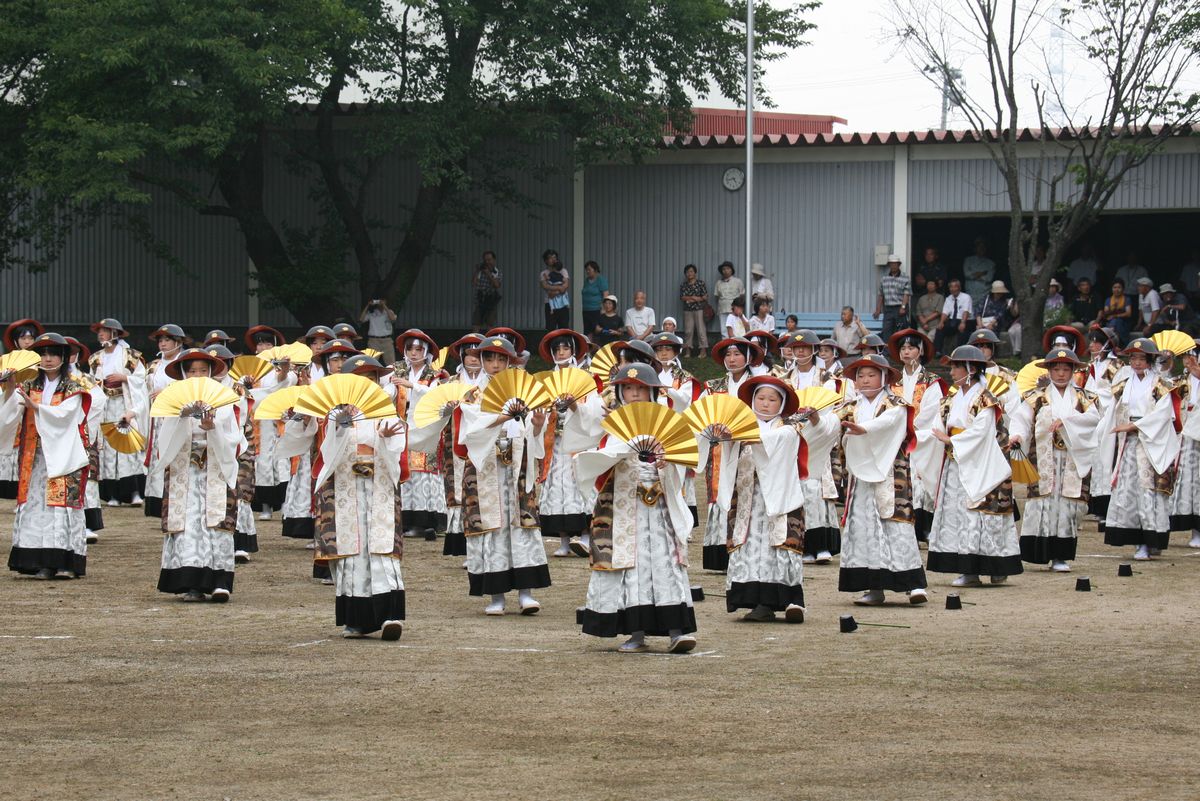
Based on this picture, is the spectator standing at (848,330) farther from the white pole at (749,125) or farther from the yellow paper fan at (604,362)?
the yellow paper fan at (604,362)

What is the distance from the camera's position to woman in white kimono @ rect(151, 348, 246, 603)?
12.1 meters

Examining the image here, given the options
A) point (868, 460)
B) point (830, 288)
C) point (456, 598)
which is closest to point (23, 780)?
point (456, 598)

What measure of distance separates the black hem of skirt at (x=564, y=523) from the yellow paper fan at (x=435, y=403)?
3643 mm

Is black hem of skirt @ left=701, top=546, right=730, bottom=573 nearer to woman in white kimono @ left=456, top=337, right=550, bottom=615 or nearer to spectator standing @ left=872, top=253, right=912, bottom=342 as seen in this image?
woman in white kimono @ left=456, top=337, right=550, bottom=615

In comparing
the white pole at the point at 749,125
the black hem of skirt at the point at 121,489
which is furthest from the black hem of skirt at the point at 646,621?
the white pole at the point at 749,125

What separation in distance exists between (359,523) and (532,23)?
1591 centimetres

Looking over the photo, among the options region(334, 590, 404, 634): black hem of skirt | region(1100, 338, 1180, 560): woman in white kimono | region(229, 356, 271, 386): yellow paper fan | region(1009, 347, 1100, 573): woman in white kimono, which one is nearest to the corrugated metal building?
region(1100, 338, 1180, 560): woman in white kimono

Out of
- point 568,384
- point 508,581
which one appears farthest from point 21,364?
point 568,384

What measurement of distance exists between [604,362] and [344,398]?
513 cm

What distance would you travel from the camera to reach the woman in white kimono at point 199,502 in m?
12.1

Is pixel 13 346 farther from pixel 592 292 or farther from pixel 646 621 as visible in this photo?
pixel 592 292

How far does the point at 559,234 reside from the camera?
29188 mm

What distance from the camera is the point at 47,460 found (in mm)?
12977

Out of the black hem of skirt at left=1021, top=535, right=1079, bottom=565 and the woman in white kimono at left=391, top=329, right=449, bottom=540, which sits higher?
the woman in white kimono at left=391, top=329, right=449, bottom=540
